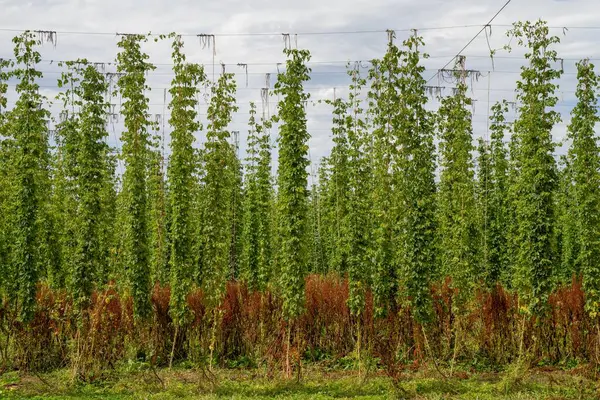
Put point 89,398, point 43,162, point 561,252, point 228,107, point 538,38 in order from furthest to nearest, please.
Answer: point 561,252 < point 43,162 < point 228,107 < point 538,38 < point 89,398

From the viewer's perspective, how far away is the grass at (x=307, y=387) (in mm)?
11320

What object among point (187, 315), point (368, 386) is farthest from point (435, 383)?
point (187, 315)

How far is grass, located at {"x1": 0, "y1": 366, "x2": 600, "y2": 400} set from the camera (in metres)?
11.3

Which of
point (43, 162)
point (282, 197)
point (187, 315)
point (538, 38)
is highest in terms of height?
point (538, 38)

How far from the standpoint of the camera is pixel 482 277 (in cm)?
1962

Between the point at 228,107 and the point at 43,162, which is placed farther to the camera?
the point at 43,162

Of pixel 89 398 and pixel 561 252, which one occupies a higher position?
pixel 561 252

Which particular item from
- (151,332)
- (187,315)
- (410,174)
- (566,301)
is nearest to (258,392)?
(187,315)

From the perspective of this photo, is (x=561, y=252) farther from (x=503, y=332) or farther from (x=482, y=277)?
(x=503, y=332)

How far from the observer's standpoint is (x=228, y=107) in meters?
14.5

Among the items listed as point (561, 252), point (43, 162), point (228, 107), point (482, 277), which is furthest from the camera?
point (561, 252)

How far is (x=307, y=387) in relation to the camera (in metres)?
11.9

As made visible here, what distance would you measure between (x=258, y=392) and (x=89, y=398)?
316 centimetres

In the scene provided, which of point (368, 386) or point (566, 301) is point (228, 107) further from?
point (566, 301)
